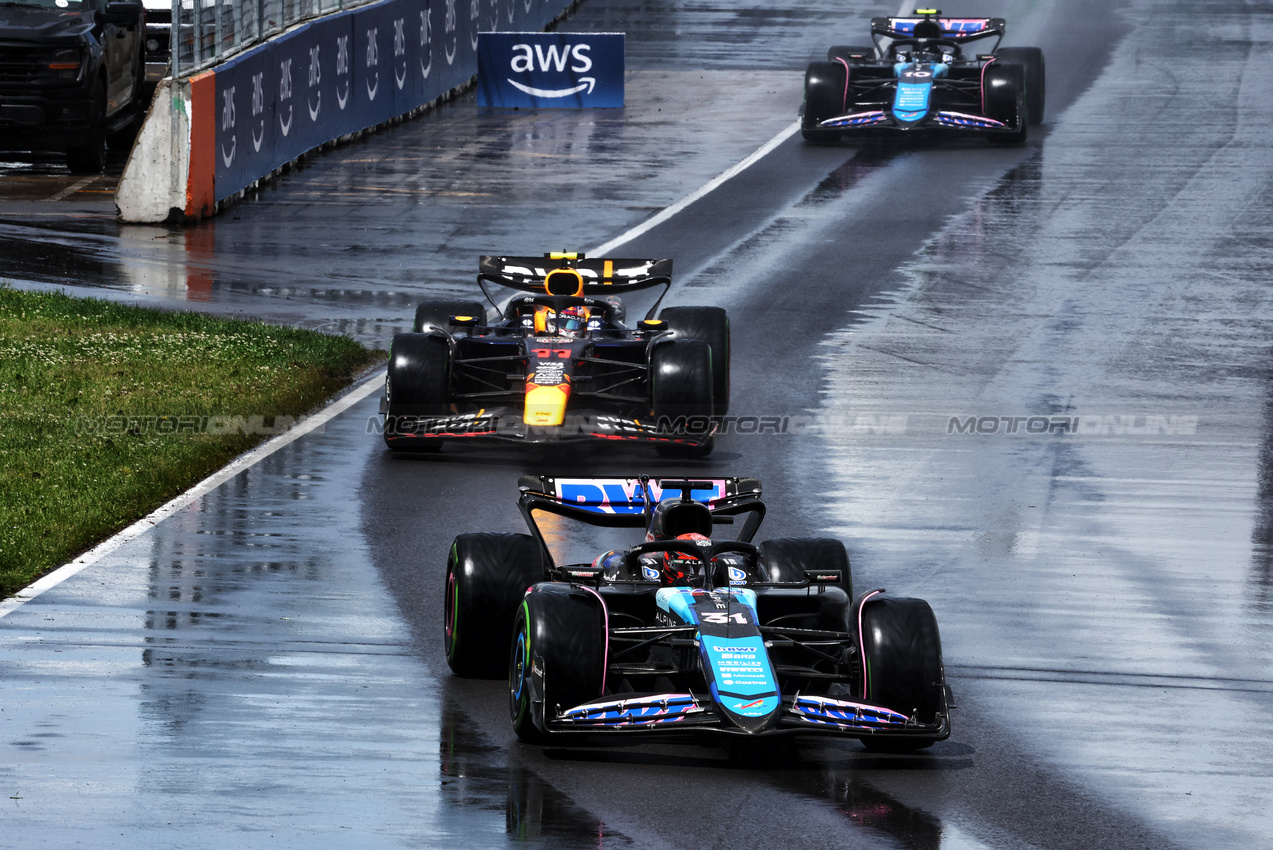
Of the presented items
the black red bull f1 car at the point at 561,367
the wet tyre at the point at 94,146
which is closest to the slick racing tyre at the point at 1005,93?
the wet tyre at the point at 94,146

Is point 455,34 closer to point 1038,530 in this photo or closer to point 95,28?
point 95,28

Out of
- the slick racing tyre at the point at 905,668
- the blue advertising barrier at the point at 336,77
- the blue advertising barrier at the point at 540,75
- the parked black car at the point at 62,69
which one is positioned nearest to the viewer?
the slick racing tyre at the point at 905,668

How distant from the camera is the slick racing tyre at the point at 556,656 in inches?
334

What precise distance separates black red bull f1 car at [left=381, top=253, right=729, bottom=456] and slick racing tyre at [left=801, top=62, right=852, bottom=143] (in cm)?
1467

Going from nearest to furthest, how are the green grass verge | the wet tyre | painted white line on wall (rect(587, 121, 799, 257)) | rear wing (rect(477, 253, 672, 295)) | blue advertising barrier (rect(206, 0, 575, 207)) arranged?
the green grass verge → rear wing (rect(477, 253, 672, 295)) → painted white line on wall (rect(587, 121, 799, 257)) → blue advertising barrier (rect(206, 0, 575, 207)) → the wet tyre

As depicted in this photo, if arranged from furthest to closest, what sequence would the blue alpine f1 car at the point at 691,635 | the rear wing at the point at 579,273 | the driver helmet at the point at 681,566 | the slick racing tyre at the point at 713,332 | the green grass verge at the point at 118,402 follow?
1. the rear wing at the point at 579,273
2. the slick racing tyre at the point at 713,332
3. the green grass verge at the point at 118,402
4. the driver helmet at the point at 681,566
5. the blue alpine f1 car at the point at 691,635

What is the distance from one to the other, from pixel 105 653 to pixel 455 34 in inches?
1041

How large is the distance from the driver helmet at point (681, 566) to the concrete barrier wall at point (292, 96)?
1593cm

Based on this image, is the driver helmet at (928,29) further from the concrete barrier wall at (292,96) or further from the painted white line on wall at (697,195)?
the concrete barrier wall at (292,96)


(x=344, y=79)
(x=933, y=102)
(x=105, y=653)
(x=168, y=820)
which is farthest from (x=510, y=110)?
(x=168, y=820)

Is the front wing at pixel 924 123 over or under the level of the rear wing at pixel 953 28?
under

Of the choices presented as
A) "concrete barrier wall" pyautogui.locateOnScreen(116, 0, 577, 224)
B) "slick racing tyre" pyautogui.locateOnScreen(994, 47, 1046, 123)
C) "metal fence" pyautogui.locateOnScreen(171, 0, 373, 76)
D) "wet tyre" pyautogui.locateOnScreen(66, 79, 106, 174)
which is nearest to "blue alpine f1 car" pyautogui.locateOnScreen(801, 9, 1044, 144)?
"slick racing tyre" pyautogui.locateOnScreen(994, 47, 1046, 123)

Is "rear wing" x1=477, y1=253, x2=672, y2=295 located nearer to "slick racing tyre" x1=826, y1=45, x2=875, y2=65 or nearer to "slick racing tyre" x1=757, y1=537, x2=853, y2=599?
"slick racing tyre" x1=757, y1=537, x2=853, y2=599

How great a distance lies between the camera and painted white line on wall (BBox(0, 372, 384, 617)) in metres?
11.3
